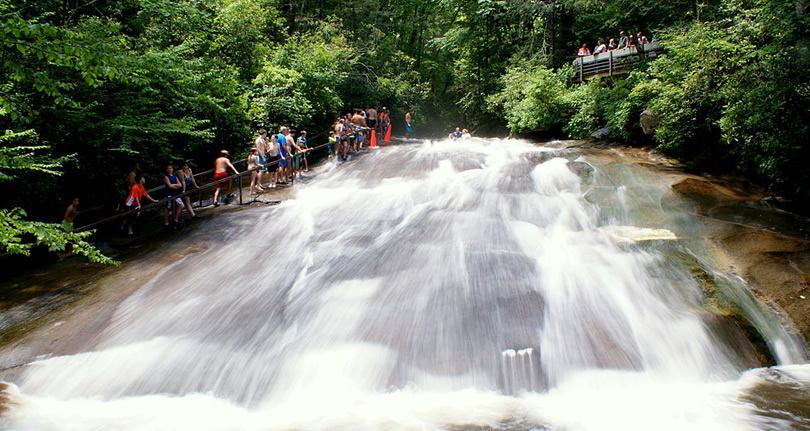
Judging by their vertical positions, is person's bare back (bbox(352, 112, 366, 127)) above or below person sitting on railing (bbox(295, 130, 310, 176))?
above

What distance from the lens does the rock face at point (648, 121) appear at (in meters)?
14.7

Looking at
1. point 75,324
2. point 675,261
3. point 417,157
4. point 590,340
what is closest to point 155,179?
point 75,324

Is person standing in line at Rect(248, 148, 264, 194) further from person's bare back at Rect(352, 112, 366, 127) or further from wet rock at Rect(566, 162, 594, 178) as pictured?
wet rock at Rect(566, 162, 594, 178)

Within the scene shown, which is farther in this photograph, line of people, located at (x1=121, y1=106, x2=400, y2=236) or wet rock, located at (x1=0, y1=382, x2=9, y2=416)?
line of people, located at (x1=121, y1=106, x2=400, y2=236)

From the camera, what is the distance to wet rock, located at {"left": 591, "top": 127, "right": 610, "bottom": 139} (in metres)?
18.1

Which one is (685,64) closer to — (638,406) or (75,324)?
(638,406)

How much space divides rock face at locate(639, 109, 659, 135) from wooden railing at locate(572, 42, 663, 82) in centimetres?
534

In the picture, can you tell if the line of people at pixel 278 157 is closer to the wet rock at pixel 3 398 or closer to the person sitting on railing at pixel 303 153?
the person sitting on railing at pixel 303 153

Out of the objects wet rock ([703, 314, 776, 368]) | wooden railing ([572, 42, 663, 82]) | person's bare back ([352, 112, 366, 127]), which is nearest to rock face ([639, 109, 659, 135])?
wooden railing ([572, 42, 663, 82])

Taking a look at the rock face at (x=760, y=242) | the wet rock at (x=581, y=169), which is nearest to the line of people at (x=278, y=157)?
the wet rock at (x=581, y=169)

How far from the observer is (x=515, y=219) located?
10.5m

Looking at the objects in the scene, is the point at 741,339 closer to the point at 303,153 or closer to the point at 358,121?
the point at 303,153

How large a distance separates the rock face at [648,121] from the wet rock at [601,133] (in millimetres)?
2932

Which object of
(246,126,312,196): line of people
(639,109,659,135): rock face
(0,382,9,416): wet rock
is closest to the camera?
(0,382,9,416): wet rock
